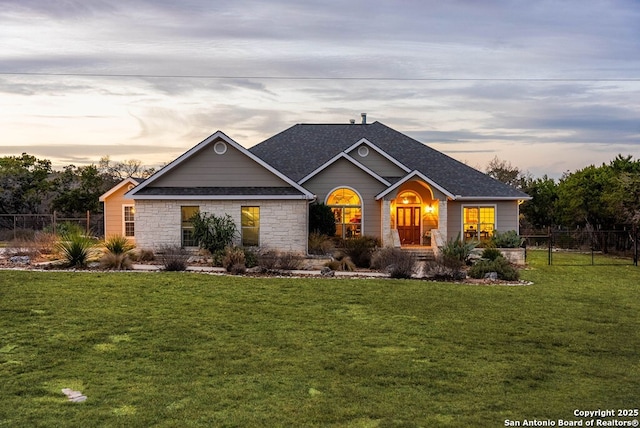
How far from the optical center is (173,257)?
20.5m

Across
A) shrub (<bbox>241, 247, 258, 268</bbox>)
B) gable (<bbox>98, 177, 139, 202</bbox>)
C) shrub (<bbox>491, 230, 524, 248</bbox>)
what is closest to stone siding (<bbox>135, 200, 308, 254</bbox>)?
shrub (<bbox>241, 247, 258, 268</bbox>)

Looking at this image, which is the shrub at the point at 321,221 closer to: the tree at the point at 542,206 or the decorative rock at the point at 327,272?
the decorative rock at the point at 327,272

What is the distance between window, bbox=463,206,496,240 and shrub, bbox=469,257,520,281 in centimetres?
916

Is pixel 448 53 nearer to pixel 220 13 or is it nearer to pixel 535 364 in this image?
pixel 220 13

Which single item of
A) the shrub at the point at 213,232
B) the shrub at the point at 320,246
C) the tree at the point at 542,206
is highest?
the tree at the point at 542,206

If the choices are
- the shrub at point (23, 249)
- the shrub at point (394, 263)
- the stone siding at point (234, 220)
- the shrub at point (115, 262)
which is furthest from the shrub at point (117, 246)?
the shrub at point (394, 263)

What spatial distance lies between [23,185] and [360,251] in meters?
32.7

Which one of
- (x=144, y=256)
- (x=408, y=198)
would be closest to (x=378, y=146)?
(x=408, y=198)

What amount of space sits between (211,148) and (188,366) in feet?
56.1

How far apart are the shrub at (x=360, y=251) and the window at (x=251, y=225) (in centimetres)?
378

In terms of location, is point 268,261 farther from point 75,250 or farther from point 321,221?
point 321,221

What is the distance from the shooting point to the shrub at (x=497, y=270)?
1884cm

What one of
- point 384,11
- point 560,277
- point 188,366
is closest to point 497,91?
point 384,11

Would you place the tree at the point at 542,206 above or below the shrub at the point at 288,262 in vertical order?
above
